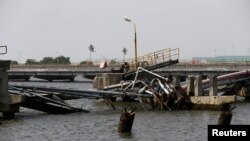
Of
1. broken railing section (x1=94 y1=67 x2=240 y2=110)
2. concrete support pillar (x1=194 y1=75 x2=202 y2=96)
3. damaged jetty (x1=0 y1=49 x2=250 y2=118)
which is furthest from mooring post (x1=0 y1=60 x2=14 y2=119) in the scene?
concrete support pillar (x1=194 y1=75 x2=202 y2=96)

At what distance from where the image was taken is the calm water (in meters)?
28.0

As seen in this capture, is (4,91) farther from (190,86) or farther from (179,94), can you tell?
(190,86)

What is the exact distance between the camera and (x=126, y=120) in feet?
90.8

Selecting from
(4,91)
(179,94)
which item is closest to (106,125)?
(4,91)

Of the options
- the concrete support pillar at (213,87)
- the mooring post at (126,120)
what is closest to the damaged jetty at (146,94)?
the concrete support pillar at (213,87)

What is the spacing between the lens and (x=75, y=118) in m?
34.7

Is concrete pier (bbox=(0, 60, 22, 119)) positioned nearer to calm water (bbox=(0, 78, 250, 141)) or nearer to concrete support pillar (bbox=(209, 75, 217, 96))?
calm water (bbox=(0, 78, 250, 141))

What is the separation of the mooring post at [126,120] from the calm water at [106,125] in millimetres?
304

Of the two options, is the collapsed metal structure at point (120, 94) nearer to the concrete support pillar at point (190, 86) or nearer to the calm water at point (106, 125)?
the concrete support pillar at point (190, 86)

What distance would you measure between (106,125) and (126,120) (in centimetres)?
415

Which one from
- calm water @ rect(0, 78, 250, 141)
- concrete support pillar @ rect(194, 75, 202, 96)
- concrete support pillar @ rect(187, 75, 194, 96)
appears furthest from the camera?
concrete support pillar @ rect(187, 75, 194, 96)

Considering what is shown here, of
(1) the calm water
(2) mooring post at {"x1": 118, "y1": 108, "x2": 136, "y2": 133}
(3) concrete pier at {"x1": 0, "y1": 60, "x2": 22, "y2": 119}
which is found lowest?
(1) the calm water

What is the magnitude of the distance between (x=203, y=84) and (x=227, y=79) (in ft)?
8.14

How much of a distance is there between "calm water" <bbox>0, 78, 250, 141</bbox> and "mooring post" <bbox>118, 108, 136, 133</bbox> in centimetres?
30
